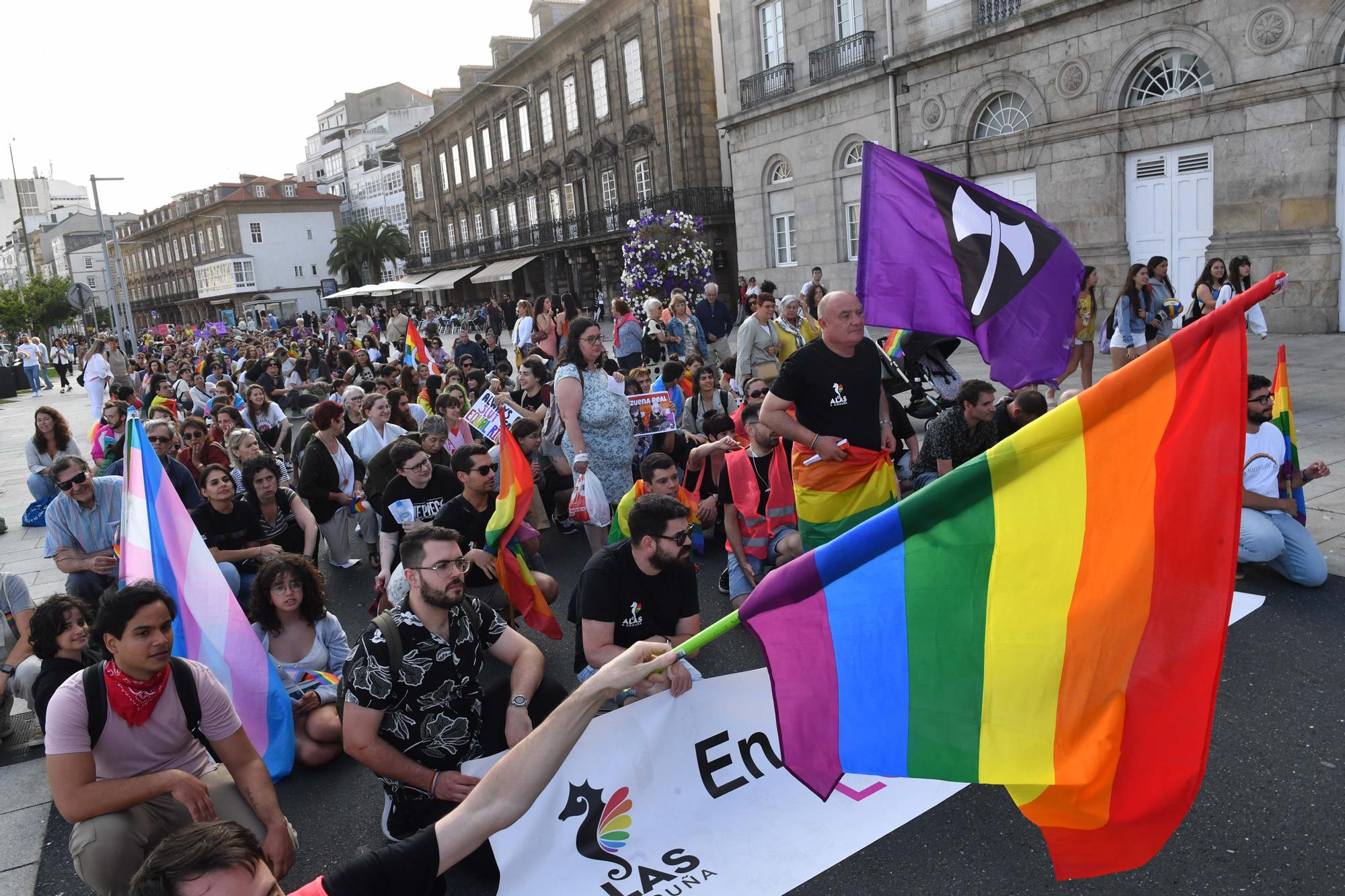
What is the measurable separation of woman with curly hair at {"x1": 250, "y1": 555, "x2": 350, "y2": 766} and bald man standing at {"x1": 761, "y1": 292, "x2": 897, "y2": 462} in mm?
2713

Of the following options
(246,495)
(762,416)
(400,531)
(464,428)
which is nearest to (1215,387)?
(762,416)

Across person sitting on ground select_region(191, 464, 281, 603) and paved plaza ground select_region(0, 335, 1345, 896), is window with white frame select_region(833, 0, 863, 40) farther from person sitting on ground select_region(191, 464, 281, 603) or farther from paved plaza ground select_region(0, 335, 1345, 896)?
person sitting on ground select_region(191, 464, 281, 603)

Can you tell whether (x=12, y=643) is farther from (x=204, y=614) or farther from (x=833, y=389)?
(x=833, y=389)

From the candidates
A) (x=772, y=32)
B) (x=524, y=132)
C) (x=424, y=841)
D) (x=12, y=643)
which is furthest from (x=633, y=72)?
(x=424, y=841)

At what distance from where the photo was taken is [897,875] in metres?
3.41

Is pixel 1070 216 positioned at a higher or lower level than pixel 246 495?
higher

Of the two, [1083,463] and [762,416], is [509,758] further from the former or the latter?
[762,416]

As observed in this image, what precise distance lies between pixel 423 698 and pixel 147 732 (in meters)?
1.06

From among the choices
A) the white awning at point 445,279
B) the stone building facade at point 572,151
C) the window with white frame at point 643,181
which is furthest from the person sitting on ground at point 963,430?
the white awning at point 445,279

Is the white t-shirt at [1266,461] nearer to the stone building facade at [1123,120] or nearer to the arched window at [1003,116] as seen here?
the stone building facade at [1123,120]

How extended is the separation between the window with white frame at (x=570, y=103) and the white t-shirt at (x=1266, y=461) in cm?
3861

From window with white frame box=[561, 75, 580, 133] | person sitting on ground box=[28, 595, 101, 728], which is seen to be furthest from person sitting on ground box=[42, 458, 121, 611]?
window with white frame box=[561, 75, 580, 133]

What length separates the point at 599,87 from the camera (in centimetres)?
3903

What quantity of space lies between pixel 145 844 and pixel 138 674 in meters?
0.64
